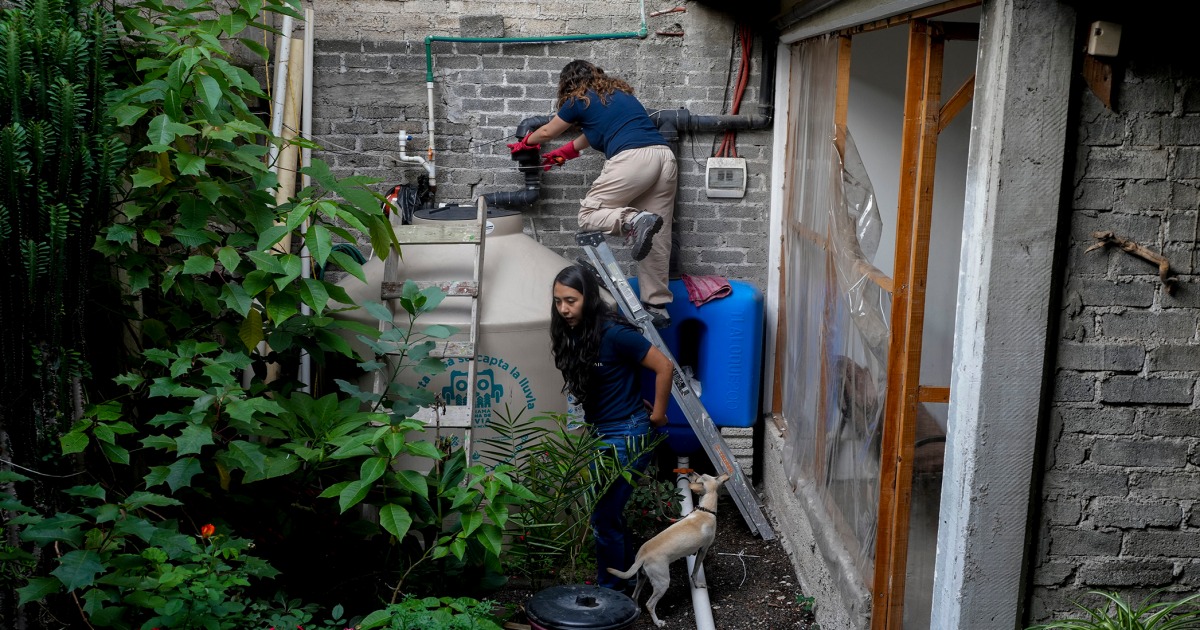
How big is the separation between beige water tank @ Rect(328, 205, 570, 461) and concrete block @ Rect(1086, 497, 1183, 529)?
7.88ft

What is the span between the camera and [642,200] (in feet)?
17.6

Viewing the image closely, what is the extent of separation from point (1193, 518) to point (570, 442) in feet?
6.98

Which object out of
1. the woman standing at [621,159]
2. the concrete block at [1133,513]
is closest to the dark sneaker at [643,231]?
the woman standing at [621,159]

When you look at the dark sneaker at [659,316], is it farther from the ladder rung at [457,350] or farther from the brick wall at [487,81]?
the ladder rung at [457,350]

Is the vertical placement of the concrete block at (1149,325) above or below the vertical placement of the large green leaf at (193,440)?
above

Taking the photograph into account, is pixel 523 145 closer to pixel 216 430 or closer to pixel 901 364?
pixel 216 430

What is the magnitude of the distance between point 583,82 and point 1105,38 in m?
3.15

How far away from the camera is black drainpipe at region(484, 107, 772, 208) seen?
5527 mm

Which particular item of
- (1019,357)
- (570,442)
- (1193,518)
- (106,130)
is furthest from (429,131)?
(1193,518)

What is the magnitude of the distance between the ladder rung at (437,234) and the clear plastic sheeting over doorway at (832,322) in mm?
1547

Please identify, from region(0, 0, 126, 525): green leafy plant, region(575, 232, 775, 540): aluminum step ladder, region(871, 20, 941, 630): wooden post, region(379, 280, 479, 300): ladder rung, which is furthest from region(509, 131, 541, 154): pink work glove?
region(0, 0, 126, 525): green leafy plant

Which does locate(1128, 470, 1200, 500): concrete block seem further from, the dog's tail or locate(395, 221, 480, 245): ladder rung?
locate(395, 221, 480, 245): ladder rung

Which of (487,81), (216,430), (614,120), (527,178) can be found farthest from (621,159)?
(216,430)

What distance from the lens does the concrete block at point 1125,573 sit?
8.48 ft
